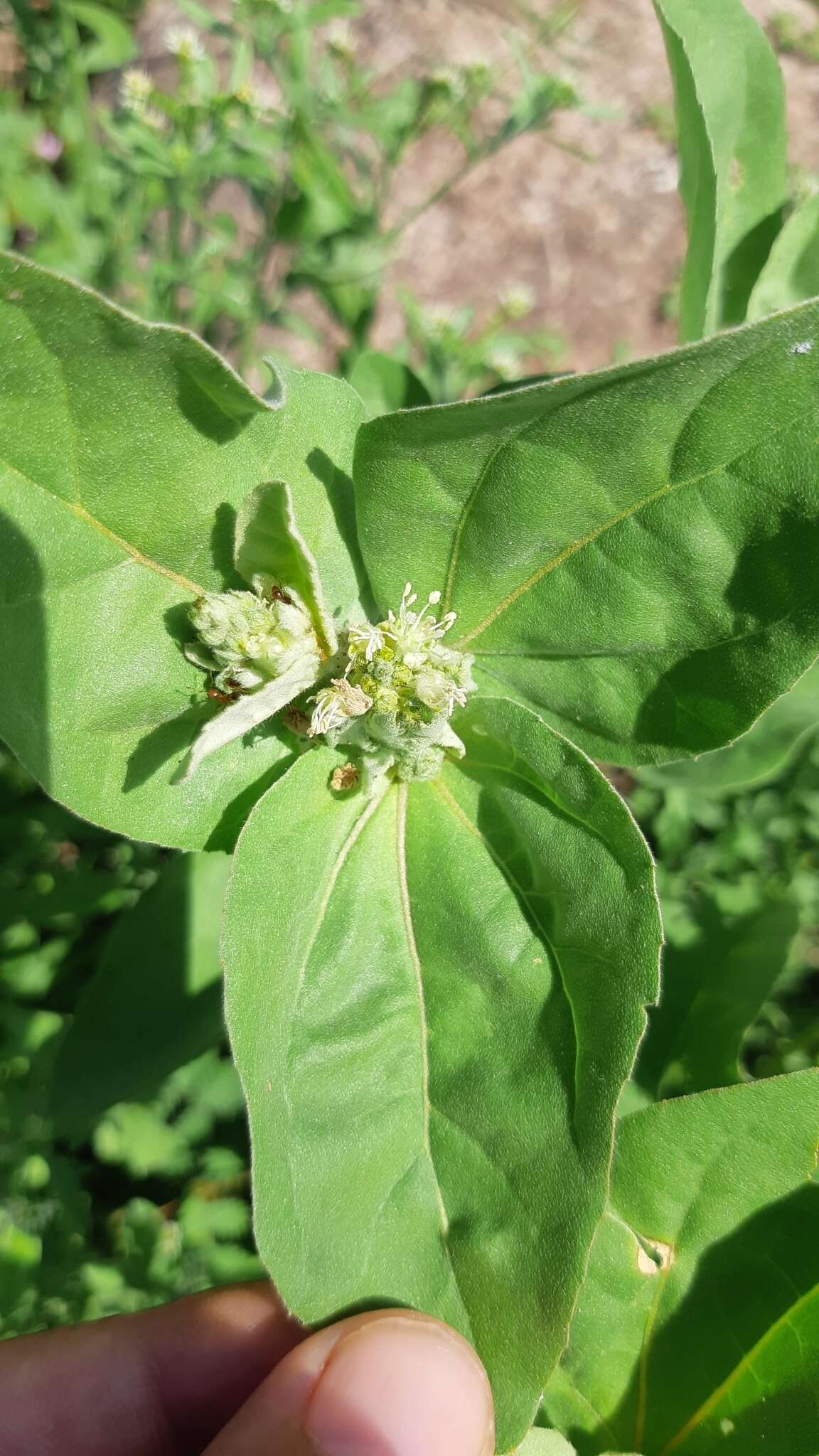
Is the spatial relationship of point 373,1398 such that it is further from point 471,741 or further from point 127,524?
point 127,524

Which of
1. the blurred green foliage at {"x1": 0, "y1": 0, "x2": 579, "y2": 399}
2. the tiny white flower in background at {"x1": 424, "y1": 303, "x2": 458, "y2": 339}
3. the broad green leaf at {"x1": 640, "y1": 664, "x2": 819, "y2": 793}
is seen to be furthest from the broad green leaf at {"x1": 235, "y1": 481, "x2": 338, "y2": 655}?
the tiny white flower in background at {"x1": 424, "y1": 303, "x2": 458, "y2": 339}

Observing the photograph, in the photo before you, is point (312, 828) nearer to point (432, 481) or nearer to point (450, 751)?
point (450, 751)

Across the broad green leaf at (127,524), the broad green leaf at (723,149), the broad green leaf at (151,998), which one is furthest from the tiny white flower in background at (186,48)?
the broad green leaf at (151,998)

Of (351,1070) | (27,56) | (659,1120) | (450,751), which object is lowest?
(659,1120)

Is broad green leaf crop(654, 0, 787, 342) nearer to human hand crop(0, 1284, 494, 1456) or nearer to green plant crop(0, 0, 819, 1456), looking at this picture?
green plant crop(0, 0, 819, 1456)

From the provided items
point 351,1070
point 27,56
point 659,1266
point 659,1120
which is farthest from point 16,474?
point 27,56
